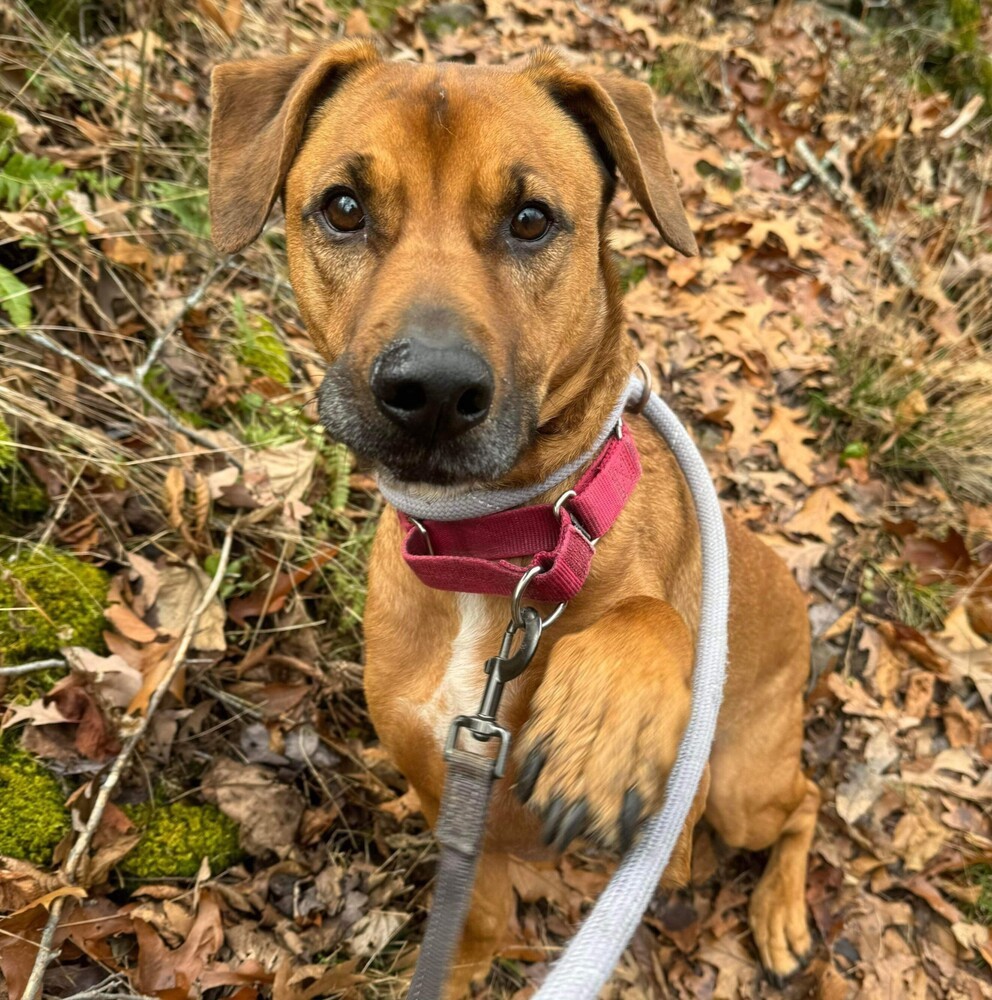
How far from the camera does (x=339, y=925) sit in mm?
2910

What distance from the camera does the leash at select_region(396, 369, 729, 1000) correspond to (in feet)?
4.41

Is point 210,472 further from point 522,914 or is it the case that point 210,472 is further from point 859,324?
point 859,324

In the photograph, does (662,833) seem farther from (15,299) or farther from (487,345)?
(15,299)

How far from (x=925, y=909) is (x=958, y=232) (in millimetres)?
5181

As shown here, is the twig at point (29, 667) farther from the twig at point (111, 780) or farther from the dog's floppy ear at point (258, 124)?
the dog's floppy ear at point (258, 124)

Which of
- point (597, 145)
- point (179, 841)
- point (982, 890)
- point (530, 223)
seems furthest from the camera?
point (982, 890)

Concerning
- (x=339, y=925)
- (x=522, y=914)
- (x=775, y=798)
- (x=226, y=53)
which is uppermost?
(x=226, y=53)

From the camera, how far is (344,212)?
7.02ft

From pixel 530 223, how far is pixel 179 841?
2426mm

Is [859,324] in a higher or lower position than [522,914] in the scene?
higher

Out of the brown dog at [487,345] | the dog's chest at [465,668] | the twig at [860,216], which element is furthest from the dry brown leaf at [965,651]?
the dog's chest at [465,668]

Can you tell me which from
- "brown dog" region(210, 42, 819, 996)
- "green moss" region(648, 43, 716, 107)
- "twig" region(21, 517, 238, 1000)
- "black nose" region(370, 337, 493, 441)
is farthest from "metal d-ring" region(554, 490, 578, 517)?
"green moss" region(648, 43, 716, 107)

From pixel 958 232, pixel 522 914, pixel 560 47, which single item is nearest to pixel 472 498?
pixel 522 914

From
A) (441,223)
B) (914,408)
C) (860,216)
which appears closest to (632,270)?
(914,408)
